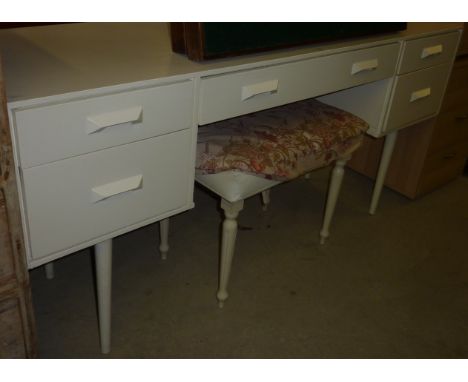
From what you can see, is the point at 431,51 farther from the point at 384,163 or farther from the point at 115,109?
the point at 115,109

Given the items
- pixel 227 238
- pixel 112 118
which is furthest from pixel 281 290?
pixel 112 118

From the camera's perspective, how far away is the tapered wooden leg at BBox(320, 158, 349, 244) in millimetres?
1559

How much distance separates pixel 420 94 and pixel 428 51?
0.46ft

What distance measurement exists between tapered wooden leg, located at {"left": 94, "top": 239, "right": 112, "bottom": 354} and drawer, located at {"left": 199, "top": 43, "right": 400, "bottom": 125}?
0.34 m

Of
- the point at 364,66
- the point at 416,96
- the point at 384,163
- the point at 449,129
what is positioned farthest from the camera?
the point at 449,129

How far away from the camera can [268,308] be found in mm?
1417

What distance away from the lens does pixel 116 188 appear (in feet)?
3.31

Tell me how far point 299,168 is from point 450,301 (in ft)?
2.06

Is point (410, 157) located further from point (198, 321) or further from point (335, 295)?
point (198, 321)

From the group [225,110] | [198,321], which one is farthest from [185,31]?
[198,321]

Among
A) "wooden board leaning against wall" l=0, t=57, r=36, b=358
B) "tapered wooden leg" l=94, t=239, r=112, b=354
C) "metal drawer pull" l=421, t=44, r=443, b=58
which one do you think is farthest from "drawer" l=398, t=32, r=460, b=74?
"wooden board leaning against wall" l=0, t=57, r=36, b=358

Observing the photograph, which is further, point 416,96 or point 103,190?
point 416,96

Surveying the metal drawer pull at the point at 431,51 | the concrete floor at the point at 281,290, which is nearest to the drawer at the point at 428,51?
the metal drawer pull at the point at 431,51

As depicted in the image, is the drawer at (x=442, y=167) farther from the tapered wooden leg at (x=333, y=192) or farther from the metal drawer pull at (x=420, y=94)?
the tapered wooden leg at (x=333, y=192)
